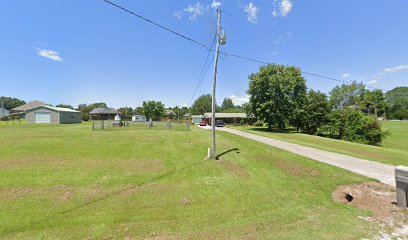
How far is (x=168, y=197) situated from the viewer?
257 inches

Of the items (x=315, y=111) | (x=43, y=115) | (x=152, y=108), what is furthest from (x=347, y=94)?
(x=43, y=115)

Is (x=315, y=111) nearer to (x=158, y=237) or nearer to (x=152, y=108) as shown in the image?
(x=158, y=237)

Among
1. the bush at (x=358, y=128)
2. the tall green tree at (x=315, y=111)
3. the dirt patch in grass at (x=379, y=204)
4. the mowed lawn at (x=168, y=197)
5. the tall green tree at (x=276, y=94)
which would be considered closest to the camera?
the dirt patch in grass at (x=379, y=204)

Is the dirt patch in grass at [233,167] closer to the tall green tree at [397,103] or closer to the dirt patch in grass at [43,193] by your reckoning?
the dirt patch in grass at [43,193]

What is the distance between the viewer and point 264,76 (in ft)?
122

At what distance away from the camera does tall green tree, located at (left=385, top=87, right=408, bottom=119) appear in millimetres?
103500

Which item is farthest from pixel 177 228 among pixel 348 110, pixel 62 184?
pixel 348 110

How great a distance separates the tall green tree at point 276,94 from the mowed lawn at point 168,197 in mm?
26512

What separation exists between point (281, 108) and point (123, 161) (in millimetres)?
32044

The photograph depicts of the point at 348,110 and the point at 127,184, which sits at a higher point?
the point at 348,110

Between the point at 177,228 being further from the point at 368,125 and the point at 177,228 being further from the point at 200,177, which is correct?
the point at 368,125

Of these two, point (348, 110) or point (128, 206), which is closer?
point (128, 206)

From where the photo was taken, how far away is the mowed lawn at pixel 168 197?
15.1 feet

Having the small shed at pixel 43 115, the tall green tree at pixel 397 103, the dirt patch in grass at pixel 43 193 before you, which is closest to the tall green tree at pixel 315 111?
the dirt patch in grass at pixel 43 193
